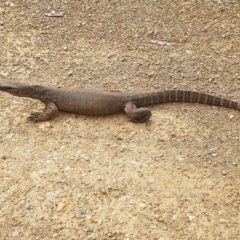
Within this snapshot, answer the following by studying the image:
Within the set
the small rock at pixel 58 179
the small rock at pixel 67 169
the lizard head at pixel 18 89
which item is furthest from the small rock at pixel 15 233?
the lizard head at pixel 18 89

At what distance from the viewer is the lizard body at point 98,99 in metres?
5.96

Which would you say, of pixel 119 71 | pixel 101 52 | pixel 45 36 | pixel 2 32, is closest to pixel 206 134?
pixel 119 71

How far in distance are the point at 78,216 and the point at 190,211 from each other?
113cm

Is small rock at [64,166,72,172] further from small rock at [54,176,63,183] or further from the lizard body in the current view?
the lizard body

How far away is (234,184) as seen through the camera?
5.11 metres

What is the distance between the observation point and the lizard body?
19.5ft

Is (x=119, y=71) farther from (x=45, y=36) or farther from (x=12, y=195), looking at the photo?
(x=12, y=195)

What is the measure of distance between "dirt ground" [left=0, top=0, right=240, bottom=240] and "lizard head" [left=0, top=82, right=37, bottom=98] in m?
0.21

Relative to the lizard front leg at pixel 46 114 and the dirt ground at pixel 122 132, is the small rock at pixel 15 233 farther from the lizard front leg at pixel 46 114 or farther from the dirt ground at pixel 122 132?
the lizard front leg at pixel 46 114

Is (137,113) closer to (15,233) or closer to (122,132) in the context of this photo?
(122,132)

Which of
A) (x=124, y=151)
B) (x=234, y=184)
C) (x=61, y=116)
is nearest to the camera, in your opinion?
(x=234, y=184)

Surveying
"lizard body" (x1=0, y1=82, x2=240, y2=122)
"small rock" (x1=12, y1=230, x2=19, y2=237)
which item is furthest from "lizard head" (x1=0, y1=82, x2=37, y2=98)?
"small rock" (x1=12, y1=230, x2=19, y2=237)

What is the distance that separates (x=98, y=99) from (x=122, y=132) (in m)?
0.55

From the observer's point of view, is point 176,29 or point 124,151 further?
point 176,29
